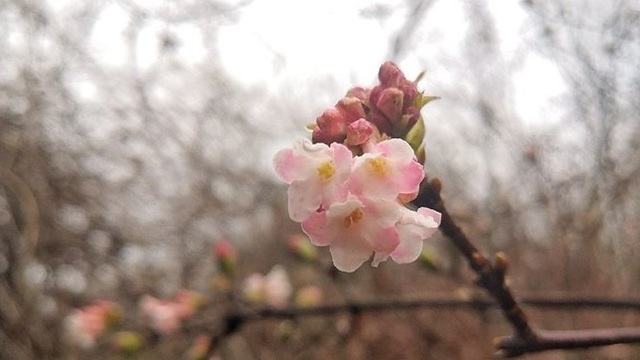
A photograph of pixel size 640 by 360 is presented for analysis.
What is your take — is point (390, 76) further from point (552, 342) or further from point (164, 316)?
point (164, 316)

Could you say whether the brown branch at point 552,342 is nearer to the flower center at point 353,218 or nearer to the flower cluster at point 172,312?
the flower center at point 353,218

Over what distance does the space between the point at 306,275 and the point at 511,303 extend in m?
3.59

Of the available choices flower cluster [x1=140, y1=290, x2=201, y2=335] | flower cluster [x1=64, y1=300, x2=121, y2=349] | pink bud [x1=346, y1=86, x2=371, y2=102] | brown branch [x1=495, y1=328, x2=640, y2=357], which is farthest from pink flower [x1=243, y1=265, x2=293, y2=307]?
pink bud [x1=346, y1=86, x2=371, y2=102]

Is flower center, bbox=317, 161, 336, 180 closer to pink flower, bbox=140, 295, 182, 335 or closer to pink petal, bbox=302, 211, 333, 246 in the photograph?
pink petal, bbox=302, 211, 333, 246

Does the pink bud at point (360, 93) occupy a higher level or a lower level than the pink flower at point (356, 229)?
higher

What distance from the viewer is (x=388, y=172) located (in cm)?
65

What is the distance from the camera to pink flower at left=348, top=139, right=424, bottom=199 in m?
0.66

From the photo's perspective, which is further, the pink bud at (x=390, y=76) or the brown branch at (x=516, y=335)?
the brown branch at (x=516, y=335)

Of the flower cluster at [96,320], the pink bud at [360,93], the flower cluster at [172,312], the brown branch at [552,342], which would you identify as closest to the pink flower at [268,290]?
the flower cluster at [172,312]

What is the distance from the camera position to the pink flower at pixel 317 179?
665 mm

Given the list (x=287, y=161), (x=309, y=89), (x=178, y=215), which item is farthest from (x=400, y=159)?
(x=309, y=89)

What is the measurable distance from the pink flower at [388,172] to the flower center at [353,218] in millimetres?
18

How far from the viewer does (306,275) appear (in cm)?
445

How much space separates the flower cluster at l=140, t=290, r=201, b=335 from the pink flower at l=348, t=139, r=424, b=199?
155cm
